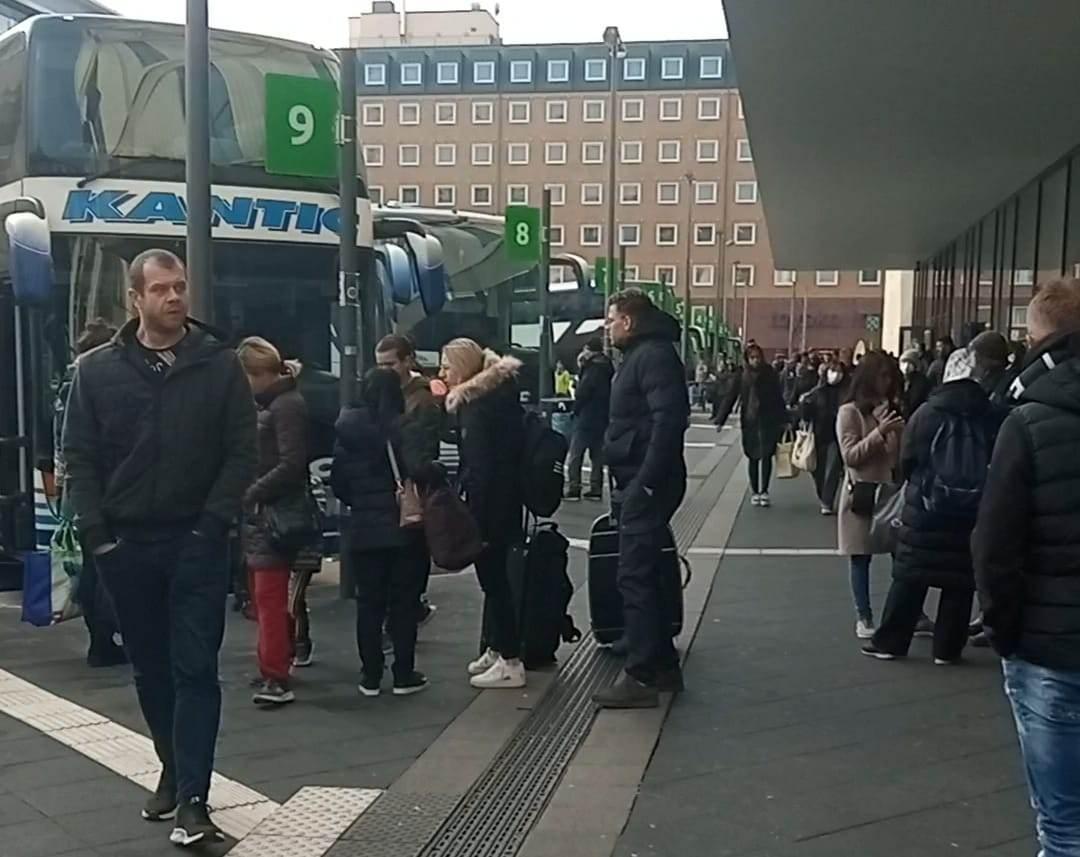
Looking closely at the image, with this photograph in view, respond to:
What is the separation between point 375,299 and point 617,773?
19.5 ft

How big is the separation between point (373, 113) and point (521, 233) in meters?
76.7

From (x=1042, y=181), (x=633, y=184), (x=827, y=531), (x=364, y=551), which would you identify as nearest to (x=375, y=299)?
(x=364, y=551)

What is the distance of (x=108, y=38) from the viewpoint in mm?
9453

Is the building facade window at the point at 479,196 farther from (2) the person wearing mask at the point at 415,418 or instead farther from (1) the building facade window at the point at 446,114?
(2) the person wearing mask at the point at 415,418

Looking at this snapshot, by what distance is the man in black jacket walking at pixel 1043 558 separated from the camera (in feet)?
11.0

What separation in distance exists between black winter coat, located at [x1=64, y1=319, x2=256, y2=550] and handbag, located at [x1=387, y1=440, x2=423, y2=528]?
1.97 m

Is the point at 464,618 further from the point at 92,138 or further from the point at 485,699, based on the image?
the point at 92,138

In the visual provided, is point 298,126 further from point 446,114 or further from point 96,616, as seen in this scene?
point 446,114

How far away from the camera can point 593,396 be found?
15.1m

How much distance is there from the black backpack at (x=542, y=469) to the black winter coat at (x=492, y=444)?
0.05m

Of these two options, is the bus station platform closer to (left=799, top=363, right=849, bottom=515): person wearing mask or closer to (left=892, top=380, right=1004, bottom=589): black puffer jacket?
(left=892, top=380, right=1004, bottom=589): black puffer jacket

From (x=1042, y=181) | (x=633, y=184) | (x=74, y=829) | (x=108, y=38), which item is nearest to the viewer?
(x=74, y=829)

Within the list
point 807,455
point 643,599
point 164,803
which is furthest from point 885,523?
point 807,455

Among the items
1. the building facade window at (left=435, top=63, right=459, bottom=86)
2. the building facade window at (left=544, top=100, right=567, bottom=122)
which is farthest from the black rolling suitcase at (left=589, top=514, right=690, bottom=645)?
the building facade window at (left=435, top=63, right=459, bottom=86)
